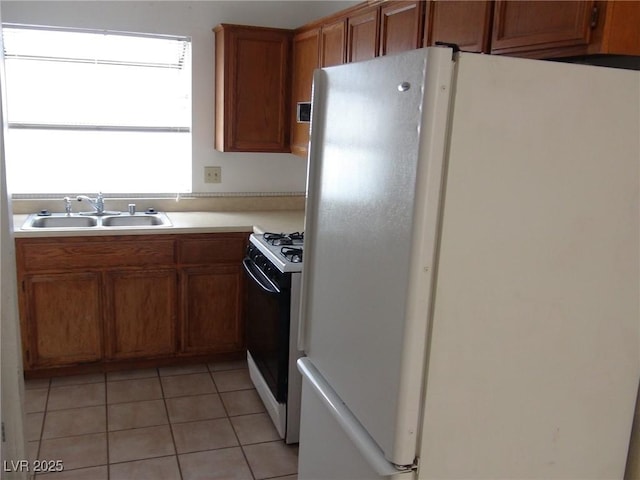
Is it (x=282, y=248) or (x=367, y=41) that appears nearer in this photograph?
(x=367, y=41)

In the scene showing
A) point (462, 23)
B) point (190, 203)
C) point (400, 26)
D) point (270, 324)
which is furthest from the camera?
point (190, 203)

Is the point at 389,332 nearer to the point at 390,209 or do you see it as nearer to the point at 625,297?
the point at 390,209

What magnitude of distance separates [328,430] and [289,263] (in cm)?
99

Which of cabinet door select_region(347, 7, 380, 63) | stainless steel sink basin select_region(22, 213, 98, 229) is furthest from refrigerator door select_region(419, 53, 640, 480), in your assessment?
stainless steel sink basin select_region(22, 213, 98, 229)

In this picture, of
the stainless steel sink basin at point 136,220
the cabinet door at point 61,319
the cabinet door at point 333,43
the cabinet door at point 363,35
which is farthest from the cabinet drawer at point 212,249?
the cabinet door at point 363,35

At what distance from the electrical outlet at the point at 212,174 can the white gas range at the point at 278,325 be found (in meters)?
0.92

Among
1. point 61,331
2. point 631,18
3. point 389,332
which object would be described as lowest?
point 61,331

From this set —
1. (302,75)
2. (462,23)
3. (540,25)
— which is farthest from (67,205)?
(540,25)

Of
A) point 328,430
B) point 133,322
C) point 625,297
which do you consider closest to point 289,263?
point 328,430

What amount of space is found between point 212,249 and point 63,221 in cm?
91

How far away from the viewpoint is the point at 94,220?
3398 millimetres

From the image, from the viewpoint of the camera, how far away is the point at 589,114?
1213mm

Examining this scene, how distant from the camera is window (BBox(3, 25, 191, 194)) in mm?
3334

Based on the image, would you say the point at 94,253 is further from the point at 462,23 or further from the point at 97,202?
the point at 462,23
